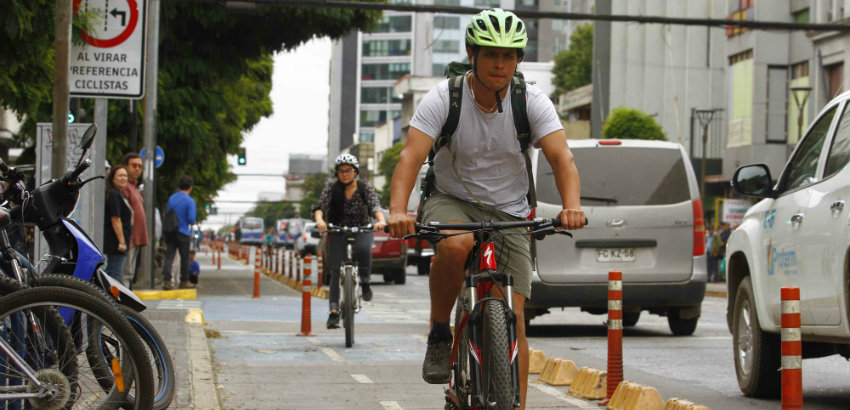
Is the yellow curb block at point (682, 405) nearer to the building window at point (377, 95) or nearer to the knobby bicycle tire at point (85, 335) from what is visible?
the knobby bicycle tire at point (85, 335)

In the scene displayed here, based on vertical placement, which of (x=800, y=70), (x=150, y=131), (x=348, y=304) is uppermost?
(x=800, y=70)

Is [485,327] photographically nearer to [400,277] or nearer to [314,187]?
[400,277]

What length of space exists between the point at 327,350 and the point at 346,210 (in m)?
1.57

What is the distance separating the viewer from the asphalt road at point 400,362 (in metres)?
8.03

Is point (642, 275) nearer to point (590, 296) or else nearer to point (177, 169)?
point (590, 296)

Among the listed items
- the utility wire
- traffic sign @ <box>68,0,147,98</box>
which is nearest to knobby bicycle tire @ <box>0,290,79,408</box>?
traffic sign @ <box>68,0,147,98</box>

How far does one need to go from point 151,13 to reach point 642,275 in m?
11.2

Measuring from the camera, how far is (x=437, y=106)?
5566mm

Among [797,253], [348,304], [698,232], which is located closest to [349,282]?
[348,304]

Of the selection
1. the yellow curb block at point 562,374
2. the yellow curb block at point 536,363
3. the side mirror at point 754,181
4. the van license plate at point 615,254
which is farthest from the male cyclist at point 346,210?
the side mirror at point 754,181

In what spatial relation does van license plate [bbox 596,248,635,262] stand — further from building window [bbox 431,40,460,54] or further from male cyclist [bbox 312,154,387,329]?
building window [bbox 431,40,460,54]

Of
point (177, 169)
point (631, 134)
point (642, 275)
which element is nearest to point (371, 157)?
point (631, 134)

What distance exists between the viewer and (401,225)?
5.16 meters

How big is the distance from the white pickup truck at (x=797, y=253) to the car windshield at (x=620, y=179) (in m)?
4.03
